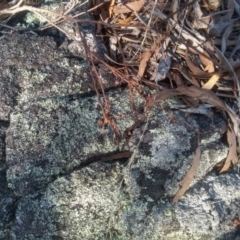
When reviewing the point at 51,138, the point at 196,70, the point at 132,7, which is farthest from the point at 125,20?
the point at 51,138

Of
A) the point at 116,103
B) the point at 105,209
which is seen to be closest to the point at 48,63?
the point at 116,103

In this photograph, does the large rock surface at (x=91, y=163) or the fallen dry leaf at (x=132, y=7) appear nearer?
the large rock surface at (x=91, y=163)

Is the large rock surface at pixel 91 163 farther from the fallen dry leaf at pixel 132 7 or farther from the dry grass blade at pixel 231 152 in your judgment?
the fallen dry leaf at pixel 132 7

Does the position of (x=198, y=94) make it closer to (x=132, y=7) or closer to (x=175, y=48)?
(x=175, y=48)

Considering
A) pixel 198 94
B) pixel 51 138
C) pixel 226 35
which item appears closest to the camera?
pixel 51 138

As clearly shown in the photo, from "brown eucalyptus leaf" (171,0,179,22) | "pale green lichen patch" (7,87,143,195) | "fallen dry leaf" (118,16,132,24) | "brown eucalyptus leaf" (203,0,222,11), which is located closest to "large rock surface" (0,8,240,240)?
"pale green lichen patch" (7,87,143,195)

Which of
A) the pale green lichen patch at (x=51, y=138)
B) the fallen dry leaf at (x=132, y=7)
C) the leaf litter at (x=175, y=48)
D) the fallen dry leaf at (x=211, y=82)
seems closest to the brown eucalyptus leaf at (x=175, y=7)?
the leaf litter at (x=175, y=48)
